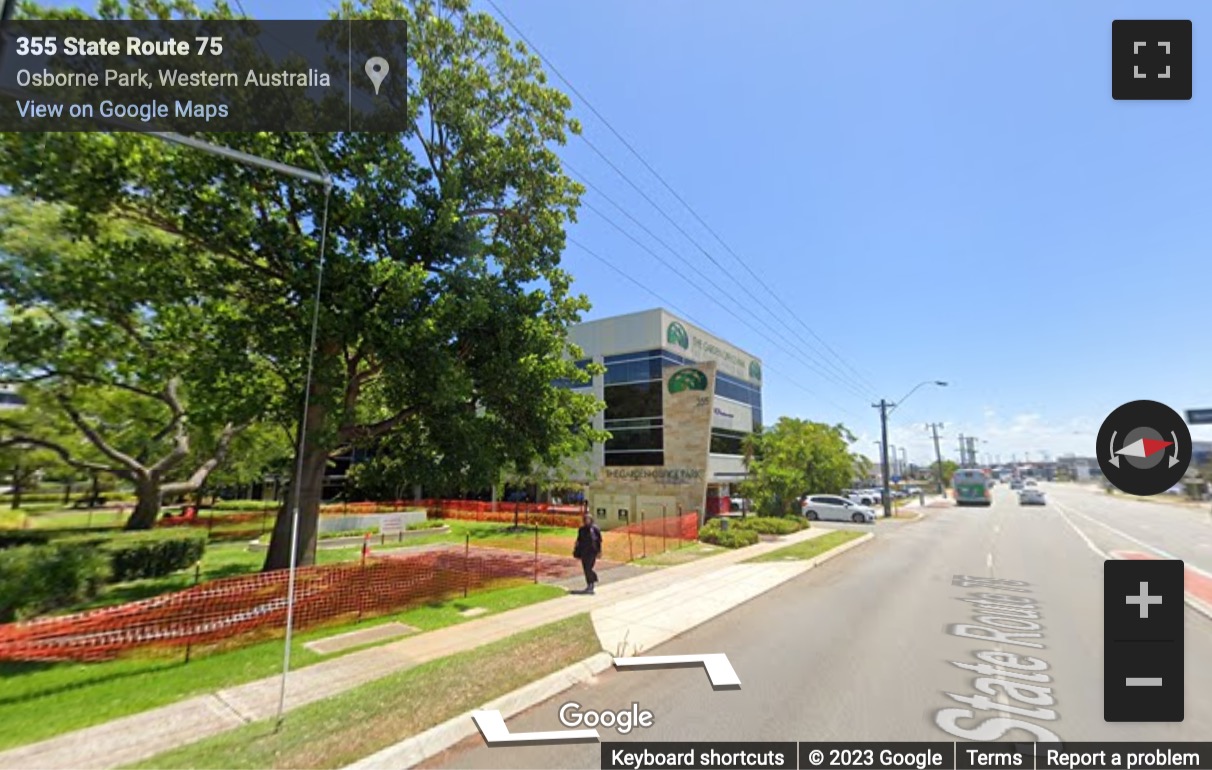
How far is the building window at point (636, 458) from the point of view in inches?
1333

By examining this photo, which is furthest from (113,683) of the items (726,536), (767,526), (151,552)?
(767,526)

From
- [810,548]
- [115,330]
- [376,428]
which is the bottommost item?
[810,548]

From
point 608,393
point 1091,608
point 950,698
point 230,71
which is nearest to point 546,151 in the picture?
point 230,71

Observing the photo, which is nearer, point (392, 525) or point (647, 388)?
point (392, 525)

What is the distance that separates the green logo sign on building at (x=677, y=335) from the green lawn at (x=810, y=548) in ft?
52.4

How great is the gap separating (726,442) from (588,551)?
88.2 feet

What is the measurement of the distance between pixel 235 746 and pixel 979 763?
21.9 ft

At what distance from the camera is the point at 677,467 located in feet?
80.7

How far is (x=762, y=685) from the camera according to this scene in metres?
6.40

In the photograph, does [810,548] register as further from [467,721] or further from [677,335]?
[677,335]

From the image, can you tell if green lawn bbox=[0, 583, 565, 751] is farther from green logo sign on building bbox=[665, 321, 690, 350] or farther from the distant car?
A: the distant car

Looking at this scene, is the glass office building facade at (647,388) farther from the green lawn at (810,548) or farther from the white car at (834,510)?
the green lawn at (810,548)

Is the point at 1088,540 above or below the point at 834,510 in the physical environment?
above

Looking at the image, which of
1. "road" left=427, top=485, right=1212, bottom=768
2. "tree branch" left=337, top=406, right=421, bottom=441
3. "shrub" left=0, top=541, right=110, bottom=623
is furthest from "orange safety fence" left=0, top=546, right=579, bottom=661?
"road" left=427, top=485, right=1212, bottom=768
